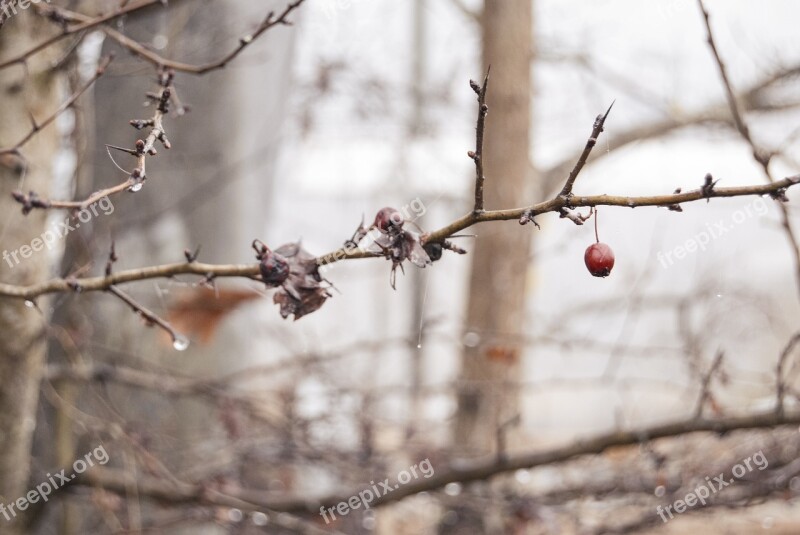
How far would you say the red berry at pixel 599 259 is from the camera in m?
0.81

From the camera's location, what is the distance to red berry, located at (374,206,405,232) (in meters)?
0.86

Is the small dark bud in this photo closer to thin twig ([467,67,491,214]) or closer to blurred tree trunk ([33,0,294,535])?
thin twig ([467,67,491,214])

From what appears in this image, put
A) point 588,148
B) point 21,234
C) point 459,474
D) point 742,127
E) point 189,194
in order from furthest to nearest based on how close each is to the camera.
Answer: point 189,194
point 459,474
point 21,234
point 742,127
point 588,148

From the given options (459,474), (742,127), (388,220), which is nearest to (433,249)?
(388,220)

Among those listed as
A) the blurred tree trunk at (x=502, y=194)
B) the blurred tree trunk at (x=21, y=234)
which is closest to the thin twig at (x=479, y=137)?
the blurred tree trunk at (x=21, y=234)

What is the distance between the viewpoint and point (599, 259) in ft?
2.65

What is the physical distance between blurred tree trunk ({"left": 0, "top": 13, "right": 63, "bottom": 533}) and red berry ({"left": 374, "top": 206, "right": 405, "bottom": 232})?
4.08ft

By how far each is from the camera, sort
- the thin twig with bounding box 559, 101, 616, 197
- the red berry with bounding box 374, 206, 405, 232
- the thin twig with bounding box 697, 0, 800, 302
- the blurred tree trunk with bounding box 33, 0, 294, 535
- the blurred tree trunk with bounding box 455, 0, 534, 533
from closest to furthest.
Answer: the thin twig with bounding box 559, 101, 616, 197 < the red berry with bounding box 374, 206, 405, 232 < the thin twig with bounding box 697, 0, 800, 302 < the blurred tree trunk with bounding box 33, 0, 294, 535 < the blurred tree trunk with bounding box 455, 0, 534, 533

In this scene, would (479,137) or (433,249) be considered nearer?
(479,137)

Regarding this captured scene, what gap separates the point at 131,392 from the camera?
11.4ft

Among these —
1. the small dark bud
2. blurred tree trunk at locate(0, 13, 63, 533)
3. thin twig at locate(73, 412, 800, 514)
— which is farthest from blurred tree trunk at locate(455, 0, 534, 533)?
the small dark bud

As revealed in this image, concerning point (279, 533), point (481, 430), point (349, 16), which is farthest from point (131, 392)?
point (349, 16)

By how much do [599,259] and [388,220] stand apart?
233 millimetres

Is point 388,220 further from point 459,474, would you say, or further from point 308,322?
point 308,322
